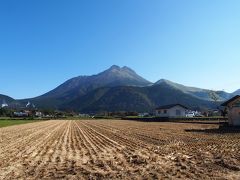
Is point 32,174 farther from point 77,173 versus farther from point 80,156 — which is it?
point 80,156

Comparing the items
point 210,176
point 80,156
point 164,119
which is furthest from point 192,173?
point 164,119

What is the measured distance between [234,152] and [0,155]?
36.9 feet

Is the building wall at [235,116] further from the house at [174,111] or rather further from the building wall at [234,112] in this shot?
the house at [174,111]

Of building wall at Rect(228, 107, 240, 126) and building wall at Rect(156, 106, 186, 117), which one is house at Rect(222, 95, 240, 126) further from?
building wall at Rect(156, 106, 186, 117)

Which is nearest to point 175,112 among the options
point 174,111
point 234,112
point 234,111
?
point 174,111

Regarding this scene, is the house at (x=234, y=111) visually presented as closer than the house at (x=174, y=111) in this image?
Yes

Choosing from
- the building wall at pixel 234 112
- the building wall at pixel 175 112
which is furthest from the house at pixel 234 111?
the building wall at pixel 175 112

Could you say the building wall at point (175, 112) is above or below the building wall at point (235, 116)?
above

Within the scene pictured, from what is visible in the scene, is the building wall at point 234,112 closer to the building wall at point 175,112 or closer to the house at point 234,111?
the house at point 234,111

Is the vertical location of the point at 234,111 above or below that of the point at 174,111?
below

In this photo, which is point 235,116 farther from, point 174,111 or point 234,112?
point 174,111

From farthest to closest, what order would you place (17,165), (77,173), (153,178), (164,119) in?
(164,119) < (17,165) < (77,173) < (153,178)

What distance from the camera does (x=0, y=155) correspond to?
20562 millimetres

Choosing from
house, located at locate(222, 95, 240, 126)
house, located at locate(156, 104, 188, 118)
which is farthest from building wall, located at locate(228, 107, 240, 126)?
house, located at locate(156, 104, 188, 118)
